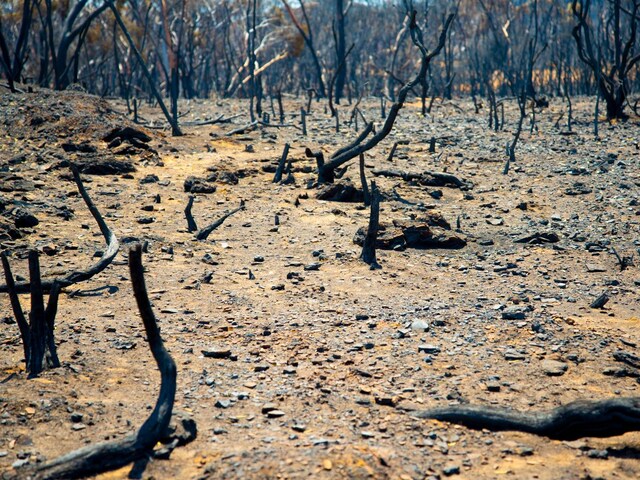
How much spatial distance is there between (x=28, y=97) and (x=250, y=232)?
20.6 ft

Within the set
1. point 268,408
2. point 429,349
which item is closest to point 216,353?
point 268,408

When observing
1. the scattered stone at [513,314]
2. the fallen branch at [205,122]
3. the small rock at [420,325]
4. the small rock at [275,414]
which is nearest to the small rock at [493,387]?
the small rock at [420,325]

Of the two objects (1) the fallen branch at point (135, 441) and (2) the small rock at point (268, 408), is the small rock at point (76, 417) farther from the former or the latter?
(2) the small rock at point (268, 408)

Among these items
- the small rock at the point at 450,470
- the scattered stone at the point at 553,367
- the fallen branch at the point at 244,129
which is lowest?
the small rock at the point at 450,470

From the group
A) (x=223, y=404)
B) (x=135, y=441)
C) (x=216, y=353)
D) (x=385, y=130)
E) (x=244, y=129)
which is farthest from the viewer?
(x=244, y=129)

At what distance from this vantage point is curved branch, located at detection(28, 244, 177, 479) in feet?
11.1

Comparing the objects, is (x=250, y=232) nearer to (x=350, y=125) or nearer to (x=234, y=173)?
(x=234, y=173)

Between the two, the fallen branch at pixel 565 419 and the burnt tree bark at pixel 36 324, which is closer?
the fallen branch at pixel 565 419

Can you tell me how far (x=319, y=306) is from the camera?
5.91 m

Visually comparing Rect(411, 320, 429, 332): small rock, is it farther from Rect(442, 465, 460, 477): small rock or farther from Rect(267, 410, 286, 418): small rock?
Rect(442, 465, 460, 477): small rock

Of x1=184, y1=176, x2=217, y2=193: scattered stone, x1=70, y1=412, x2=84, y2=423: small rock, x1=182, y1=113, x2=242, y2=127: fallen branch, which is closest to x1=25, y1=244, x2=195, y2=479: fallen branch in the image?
x1=70, y1=412, x2=84, y2=423: small rock

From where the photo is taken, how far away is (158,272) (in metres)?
6.62

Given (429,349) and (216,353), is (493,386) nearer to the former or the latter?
(429,349)

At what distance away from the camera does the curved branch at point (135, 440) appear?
11.1 ft
